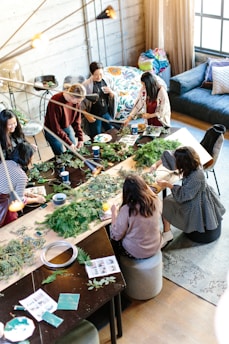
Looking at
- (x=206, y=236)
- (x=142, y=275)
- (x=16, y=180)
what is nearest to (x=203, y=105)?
(x=206, y=236)

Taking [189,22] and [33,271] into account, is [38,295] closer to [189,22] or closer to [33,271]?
[33,271]

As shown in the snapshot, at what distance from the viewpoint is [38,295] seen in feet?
9.83

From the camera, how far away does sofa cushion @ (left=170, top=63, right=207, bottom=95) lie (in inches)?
258

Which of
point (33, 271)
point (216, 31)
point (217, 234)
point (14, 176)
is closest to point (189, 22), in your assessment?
point (216, 31)

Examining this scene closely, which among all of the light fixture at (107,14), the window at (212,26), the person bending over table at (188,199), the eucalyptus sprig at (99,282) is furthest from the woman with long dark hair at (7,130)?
the window at (212,26)

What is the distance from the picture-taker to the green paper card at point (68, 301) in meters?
2.90

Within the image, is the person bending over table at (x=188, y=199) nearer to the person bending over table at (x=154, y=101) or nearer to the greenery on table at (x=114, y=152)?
the greenery on table at (x=114, y=152)

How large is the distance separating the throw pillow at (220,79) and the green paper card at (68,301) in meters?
4.33

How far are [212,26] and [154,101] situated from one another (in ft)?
9.01

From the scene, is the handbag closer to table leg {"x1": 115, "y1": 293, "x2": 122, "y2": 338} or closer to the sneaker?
table leg {"x1": 115, "y1": 293, "x2": 122, "y2": 338}

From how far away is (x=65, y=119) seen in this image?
15.4 feet

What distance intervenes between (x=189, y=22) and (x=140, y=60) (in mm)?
910

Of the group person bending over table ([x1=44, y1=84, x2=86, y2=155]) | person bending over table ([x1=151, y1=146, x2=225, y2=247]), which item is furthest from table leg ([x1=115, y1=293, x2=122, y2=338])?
person bending over table ([x1=44, y1=84, x2=86, y2=155])

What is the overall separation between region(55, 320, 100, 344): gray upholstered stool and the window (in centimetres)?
501
